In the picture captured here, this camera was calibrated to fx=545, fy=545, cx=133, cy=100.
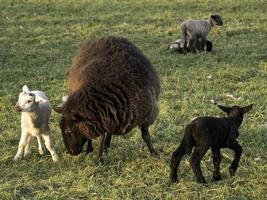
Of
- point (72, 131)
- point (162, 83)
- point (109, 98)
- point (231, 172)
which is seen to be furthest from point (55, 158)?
point (162, 83)

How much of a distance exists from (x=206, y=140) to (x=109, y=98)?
1.21m

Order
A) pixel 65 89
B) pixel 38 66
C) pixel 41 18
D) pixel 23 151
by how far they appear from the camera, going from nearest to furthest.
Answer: pixel 23 151 → pixel 65 89 → pixel 38 66 → pixel 41 18

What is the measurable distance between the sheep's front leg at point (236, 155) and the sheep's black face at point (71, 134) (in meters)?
1.61

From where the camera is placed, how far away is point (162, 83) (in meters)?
9.93

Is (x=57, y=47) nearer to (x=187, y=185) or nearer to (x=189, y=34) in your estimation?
(x=189, y=34)

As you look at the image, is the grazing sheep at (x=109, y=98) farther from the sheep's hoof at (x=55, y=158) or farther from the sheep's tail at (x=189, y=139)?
the sheep's tail at (x=189, y=139)

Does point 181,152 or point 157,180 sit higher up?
point 181,152

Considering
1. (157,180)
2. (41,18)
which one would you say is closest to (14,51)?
(41,18)

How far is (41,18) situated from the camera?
17.7 metres

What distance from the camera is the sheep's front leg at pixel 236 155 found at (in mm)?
5554

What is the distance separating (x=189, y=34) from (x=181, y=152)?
8.26 m

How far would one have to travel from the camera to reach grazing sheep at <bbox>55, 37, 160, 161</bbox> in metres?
5.84

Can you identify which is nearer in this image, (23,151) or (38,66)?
(23,151)

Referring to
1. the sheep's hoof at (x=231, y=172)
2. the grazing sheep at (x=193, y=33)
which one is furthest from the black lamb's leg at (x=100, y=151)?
the grazing sheep at (x=193, y=33)
